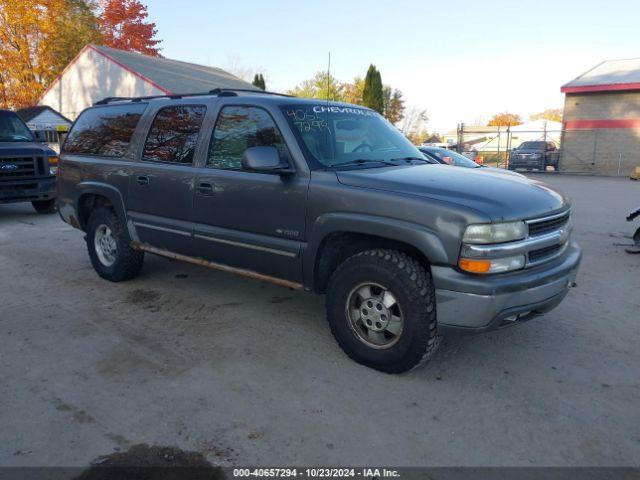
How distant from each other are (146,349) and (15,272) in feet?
10.3

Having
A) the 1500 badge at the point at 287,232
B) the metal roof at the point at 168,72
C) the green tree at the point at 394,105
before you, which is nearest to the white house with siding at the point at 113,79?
the metal roof at the point at 168,72

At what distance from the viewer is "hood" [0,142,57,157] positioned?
916 centimetres

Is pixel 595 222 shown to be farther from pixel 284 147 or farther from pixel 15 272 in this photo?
pixel 15 272

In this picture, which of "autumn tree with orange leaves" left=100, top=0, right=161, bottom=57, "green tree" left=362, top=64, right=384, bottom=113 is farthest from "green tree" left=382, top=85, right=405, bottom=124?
"autumn tree with orange leaves" left=100, top=0, right=161, bottom=57

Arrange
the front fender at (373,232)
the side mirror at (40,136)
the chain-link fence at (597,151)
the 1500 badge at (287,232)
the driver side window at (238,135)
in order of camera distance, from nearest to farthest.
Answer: the front fender at (373,232)
the 1500 badge at (287,232)
the driver side window at (238,135)
the side mirror at (40,136)
the chain-link fence at (597,151)

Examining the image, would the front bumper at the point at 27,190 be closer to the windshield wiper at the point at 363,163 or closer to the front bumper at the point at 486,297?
the windshield wiper at the point at 363,163

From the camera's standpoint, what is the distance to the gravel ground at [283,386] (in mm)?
2693

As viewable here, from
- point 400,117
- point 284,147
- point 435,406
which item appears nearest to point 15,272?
point 284,147

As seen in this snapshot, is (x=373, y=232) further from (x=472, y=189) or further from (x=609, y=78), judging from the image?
(x=609, y=78)

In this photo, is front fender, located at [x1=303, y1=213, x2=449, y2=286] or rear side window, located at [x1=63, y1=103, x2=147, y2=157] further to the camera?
rear side window, located at [x1=63, y1=103, x2=147, y2=157]

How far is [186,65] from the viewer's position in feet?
102

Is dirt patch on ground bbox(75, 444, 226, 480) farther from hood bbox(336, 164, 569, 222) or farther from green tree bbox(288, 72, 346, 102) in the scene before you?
green tree bbox(288, 72, 346, 102)

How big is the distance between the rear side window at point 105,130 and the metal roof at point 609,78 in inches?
977

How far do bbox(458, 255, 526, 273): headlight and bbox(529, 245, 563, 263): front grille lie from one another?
24 cm
